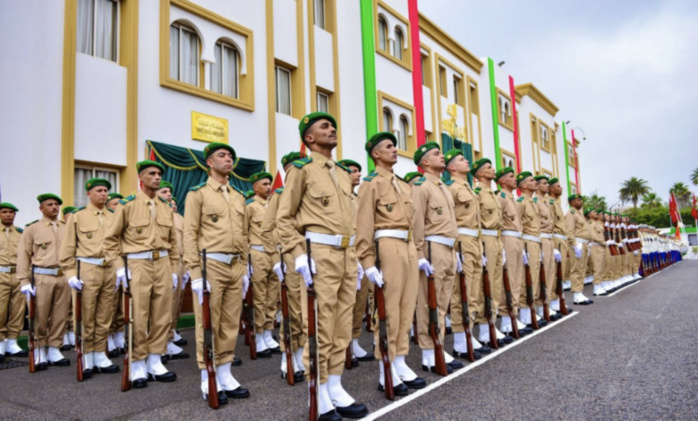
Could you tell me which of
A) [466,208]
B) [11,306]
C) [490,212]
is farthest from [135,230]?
[490,212]

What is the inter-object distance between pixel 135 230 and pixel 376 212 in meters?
2.57

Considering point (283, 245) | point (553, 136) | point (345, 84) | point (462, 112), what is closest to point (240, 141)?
point (345, 84)

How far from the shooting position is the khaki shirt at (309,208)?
4039 mm

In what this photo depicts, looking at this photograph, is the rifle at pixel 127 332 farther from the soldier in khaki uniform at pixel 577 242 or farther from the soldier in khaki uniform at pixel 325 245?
the soldier in khaki uniform at pixel 577 242

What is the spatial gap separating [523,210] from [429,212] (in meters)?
3.09

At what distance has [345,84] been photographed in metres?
14.8

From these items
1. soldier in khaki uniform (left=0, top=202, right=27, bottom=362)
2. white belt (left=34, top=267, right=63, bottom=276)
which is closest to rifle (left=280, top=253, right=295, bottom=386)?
white belt (left=34, top=267, right=63, bottom=276)

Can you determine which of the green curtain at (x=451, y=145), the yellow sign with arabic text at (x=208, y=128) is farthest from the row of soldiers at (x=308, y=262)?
the green curtain at (x=451, y=145)

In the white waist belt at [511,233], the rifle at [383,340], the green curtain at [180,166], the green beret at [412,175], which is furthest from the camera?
the green curtain at [180,166]

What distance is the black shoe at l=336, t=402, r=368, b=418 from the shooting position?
3779 millimetres

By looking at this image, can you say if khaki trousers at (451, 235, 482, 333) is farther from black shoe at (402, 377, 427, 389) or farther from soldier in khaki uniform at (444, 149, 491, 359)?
black shoe at (402, 377, 427, 389)

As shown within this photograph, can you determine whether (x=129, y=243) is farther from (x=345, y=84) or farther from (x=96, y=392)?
(x=345, y=84)

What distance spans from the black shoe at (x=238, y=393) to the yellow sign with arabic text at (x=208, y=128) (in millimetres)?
6934

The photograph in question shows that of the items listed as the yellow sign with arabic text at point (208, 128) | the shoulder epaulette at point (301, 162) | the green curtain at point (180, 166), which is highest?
the yellow sign with arabic text at point (208, 128)
